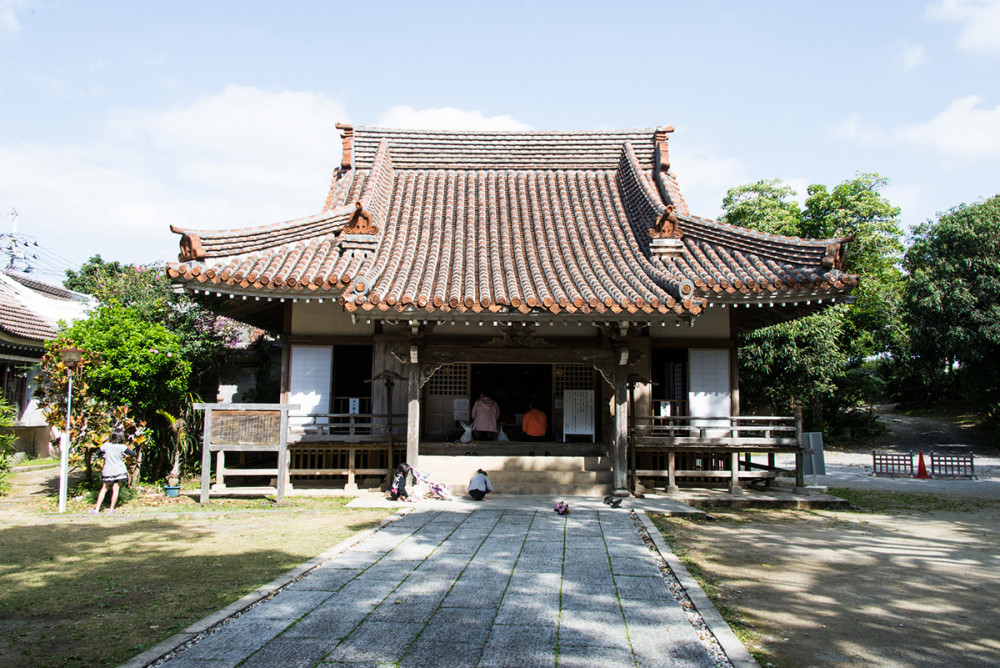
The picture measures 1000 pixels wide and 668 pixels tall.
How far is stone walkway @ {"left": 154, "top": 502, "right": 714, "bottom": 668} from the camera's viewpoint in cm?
427

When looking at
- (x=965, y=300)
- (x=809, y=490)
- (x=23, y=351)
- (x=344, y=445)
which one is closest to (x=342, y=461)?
(x=344, y=445)

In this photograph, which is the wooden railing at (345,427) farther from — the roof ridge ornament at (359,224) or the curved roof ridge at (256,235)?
the roof ridge ornament at (359,224)

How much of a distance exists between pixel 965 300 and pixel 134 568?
28.9 m

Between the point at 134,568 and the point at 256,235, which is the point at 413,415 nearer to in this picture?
the point at 256,235

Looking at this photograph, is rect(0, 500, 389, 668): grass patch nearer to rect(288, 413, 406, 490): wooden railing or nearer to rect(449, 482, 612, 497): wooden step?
rect(288, 413, 406, 490): wooden railing

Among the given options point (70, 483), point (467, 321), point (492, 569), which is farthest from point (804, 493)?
point (70, 483)

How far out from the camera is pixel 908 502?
12766 millimetres

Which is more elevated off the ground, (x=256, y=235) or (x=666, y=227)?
(x=666, y=227)

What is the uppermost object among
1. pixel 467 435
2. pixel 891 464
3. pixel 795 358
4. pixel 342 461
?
pixel 795 358

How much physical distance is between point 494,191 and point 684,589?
11.3m

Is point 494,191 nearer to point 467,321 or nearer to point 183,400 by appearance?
point 467,321

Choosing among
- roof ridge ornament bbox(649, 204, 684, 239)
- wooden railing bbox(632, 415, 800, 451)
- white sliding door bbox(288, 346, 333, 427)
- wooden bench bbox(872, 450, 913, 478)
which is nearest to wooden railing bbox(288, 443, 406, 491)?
white sliding door bbox(288, 346, 333, 427)

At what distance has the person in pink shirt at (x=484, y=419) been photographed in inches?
519

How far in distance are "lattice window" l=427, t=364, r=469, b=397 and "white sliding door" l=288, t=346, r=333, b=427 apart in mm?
2329
